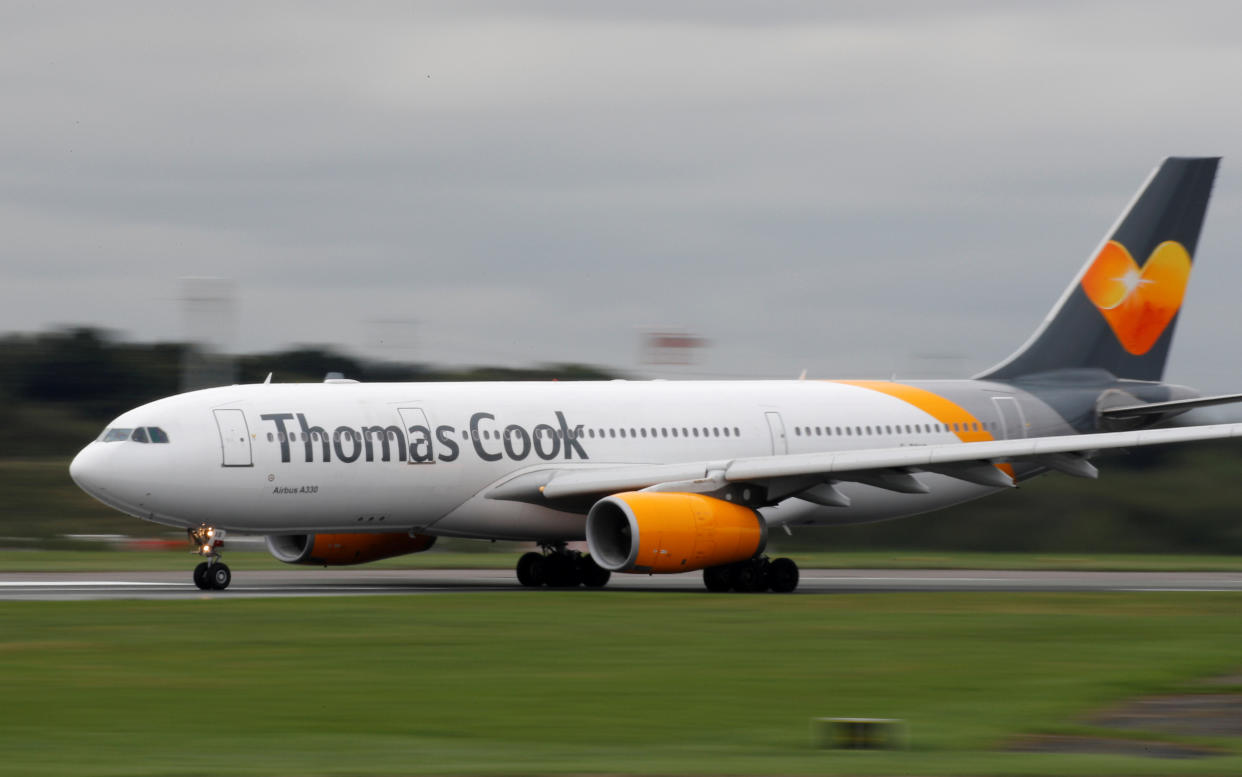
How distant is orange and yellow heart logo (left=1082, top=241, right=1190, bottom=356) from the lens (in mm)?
41312

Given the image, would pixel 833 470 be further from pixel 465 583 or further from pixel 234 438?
pixel 234 438

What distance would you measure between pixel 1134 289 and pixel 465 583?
16.7 meters

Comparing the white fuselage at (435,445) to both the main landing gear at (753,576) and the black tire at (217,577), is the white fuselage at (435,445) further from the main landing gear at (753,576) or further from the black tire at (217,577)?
the main landing gear at (753,576)

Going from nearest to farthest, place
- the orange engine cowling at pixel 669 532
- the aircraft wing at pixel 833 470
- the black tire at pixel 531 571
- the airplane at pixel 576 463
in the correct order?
the orange engine cowling at pixel 669 532, the airplane at pixel 576 463, the aircraft wing at pixel 833 470, the black tire at pixel 531 571

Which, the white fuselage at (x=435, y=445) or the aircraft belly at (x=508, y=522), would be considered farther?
the aircraft belly at (x=508, y=522)

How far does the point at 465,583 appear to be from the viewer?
118 feet

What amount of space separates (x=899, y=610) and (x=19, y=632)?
12454 mm

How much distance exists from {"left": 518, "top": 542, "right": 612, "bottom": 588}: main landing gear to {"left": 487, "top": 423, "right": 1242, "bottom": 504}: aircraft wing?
2.06 m

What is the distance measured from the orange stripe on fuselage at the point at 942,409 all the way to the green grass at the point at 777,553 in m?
6.10

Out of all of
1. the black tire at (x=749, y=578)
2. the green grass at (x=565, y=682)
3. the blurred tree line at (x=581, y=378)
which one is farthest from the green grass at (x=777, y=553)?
the green grass at (x=565, y=682)

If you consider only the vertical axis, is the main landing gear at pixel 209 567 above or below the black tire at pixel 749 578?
above

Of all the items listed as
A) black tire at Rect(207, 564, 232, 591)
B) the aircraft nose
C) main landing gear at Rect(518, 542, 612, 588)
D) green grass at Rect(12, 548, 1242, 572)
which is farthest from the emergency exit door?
green grass at Rect(12, 548, 1242, 572)

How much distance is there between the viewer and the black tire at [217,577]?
31.7m

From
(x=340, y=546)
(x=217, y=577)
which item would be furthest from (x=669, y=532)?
(x=217, y=577)
